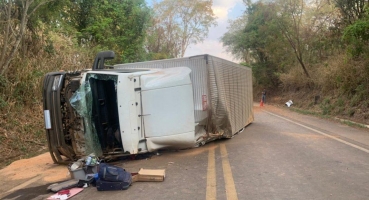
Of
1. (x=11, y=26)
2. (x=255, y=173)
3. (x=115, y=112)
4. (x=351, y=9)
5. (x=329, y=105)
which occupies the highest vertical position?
(x=351, y=9)

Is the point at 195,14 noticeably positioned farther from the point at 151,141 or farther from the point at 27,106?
the point at 151,141

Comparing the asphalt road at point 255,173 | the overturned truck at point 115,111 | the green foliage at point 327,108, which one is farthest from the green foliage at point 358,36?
the overturned truck at point 115,111

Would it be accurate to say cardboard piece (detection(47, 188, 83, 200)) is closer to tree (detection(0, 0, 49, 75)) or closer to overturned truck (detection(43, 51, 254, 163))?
overturned truck (detection(43, 51, 254, 163))

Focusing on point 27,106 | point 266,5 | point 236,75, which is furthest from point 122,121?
point 266,5

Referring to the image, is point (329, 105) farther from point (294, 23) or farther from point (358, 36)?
point (294, 23)

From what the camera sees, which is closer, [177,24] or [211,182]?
[211,182]

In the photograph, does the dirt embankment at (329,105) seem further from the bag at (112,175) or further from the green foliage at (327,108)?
the bag at (112,175)

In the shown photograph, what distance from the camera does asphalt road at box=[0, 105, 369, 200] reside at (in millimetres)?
4691

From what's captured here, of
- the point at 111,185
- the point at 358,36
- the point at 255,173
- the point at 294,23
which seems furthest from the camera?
the point at 294,23

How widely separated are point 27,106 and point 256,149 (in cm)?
834

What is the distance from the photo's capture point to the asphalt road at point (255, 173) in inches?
185

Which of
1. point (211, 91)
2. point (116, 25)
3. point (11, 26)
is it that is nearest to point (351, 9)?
point (211, 91)

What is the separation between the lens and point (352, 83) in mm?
17938

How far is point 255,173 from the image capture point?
5699 millimetres
